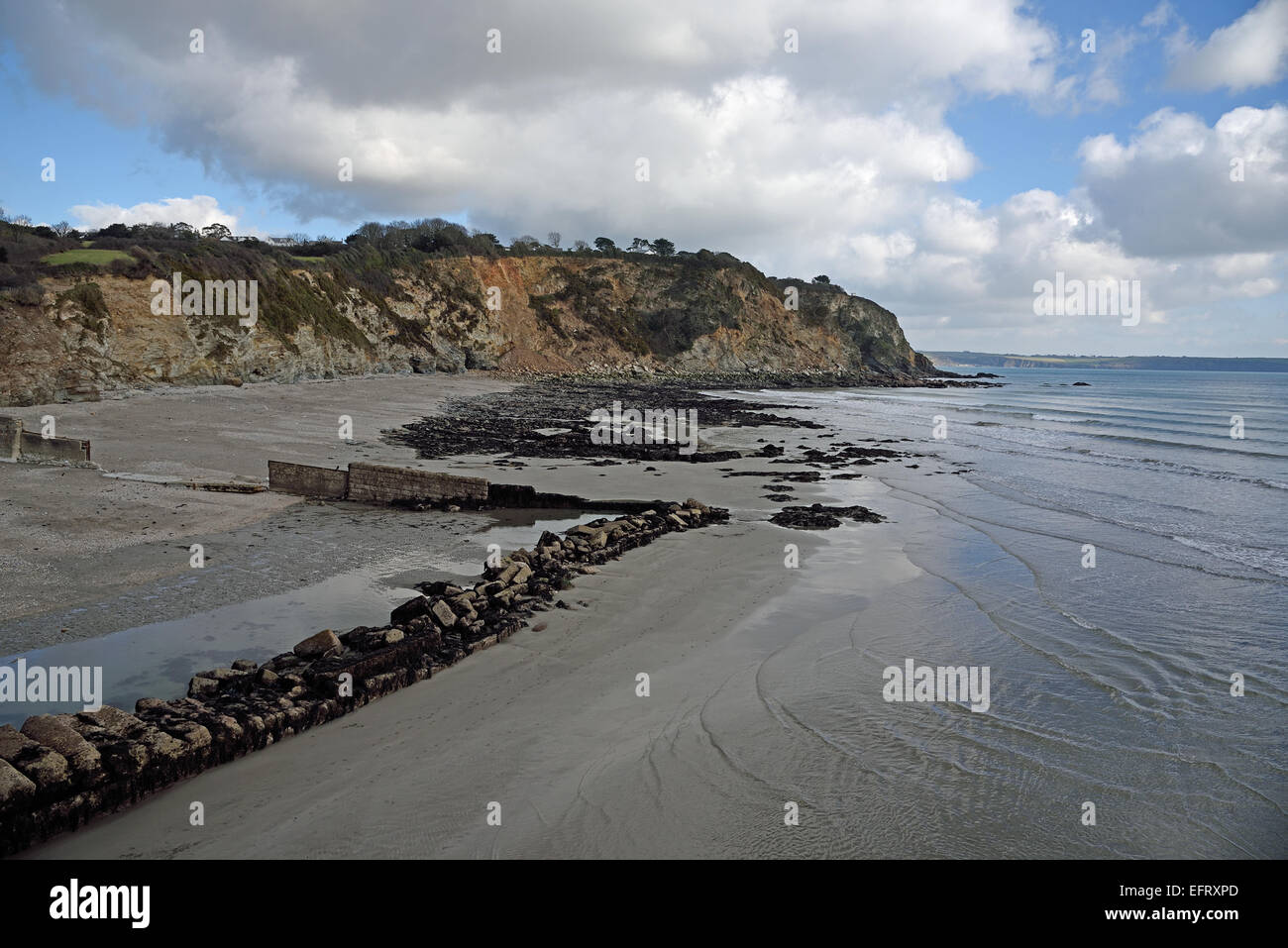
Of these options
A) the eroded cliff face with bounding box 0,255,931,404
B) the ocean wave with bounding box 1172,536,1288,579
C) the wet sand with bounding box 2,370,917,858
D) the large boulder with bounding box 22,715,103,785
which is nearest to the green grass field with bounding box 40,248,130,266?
the eroded cliff face with bounding box 0,255,931,404

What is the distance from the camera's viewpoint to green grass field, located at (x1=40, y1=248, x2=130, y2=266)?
34.5m

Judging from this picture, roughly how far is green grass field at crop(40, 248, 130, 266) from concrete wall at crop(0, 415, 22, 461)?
80.0 feet

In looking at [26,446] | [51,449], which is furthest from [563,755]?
[26,446]

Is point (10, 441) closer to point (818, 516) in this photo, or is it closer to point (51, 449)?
point (51, 449)

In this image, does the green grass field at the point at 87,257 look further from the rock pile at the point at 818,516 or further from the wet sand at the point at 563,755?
the rock pile at the point at 818,516

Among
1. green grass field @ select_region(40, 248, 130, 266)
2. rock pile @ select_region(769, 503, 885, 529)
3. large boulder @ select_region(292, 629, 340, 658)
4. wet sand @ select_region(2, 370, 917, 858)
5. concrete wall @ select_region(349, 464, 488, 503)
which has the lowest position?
wet sand @ select_region(2, 370, 917, 858)

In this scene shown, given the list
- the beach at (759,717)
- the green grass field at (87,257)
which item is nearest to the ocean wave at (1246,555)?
the beach at (759,717)

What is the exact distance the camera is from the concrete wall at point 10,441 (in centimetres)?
1529

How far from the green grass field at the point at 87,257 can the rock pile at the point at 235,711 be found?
36.9 meters

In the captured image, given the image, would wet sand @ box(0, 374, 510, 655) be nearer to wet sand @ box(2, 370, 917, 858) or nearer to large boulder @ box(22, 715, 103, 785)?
wet sand @ box(2, 370, 917, 858)
